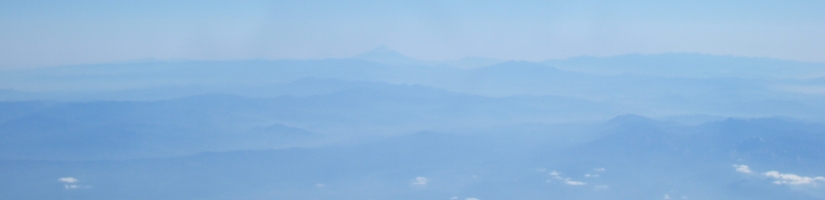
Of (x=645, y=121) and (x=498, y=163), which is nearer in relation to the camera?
(x=498, y=163)

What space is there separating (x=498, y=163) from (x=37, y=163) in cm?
743

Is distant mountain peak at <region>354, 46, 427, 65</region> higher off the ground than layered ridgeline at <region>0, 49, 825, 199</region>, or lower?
higher

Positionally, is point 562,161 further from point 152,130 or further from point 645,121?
point 152,130

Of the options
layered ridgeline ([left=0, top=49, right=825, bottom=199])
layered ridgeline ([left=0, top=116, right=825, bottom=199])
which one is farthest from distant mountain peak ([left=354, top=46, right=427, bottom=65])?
layered ridgeline ([left=0, top=116, right=825, bottom=199])

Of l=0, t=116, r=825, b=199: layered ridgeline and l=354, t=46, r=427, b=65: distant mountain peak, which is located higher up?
l=354, t=46, r=427, b=65: distant mountain peak

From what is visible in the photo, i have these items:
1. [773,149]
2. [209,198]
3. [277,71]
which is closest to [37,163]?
[209,198]

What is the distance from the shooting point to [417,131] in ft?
35.1

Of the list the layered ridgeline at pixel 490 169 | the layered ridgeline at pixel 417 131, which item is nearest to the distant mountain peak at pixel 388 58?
the layered ridgeline at pixel 417 131

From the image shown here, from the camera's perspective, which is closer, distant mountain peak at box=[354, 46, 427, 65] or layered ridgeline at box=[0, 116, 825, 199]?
layered ridgeline at box=[0, 116, 825, 199]

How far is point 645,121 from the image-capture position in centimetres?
1067

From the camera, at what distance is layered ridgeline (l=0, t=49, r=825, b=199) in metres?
8.09

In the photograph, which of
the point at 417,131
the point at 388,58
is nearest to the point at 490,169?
the point at 417,131

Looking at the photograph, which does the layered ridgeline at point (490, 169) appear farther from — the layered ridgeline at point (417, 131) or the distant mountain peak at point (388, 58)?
the distant mountain peak at point (388, 58)

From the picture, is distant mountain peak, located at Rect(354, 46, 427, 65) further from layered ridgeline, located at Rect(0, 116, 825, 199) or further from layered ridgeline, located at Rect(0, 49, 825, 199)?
layered ridgeline, located at Rect(0, 116, 825, 199)
